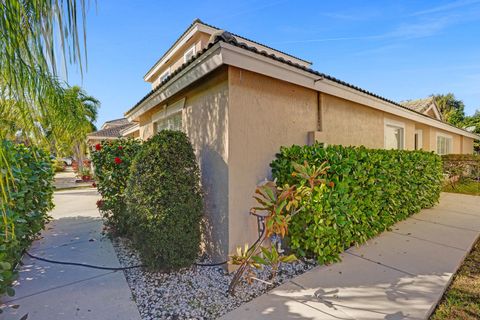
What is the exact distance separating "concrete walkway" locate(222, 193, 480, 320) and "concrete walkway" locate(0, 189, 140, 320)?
1.72m

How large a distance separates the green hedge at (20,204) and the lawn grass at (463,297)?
5.40 meters

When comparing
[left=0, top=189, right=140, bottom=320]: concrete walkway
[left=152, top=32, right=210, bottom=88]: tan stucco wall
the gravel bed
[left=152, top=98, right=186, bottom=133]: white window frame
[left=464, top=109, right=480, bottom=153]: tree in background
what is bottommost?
the gravel bed

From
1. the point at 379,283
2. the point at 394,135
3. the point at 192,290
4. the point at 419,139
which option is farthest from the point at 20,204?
the point at 419,139

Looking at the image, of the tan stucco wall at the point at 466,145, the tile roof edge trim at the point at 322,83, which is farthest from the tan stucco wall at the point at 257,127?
the tan stucco wall at the point at 466,145

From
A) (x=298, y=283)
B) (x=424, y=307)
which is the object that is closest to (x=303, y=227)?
(x=298, y=283)

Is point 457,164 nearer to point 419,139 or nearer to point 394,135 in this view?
point 419,139

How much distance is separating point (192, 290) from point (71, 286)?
6.58 ft

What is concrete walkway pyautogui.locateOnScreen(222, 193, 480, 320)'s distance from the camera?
9.73 feet

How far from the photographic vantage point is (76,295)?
3.42 m

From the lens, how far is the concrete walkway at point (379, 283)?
2.96 meters

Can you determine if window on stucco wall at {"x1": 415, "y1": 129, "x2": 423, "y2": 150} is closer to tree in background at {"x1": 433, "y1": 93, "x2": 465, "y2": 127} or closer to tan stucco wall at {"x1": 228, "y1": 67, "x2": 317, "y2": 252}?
tan stucco wall at {"x1": 228, "y1": 67, "x2": 317, "y2": 252}

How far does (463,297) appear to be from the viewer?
3.26 metres

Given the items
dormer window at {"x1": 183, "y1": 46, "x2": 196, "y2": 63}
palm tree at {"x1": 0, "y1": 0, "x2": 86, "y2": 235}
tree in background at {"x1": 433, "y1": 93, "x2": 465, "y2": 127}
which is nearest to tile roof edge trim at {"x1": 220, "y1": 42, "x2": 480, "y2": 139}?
palm tree at {"x1": 0, "y1": 0, "x2": 86, "y2": 235}

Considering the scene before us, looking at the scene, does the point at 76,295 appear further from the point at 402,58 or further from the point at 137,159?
the point at 402,58
